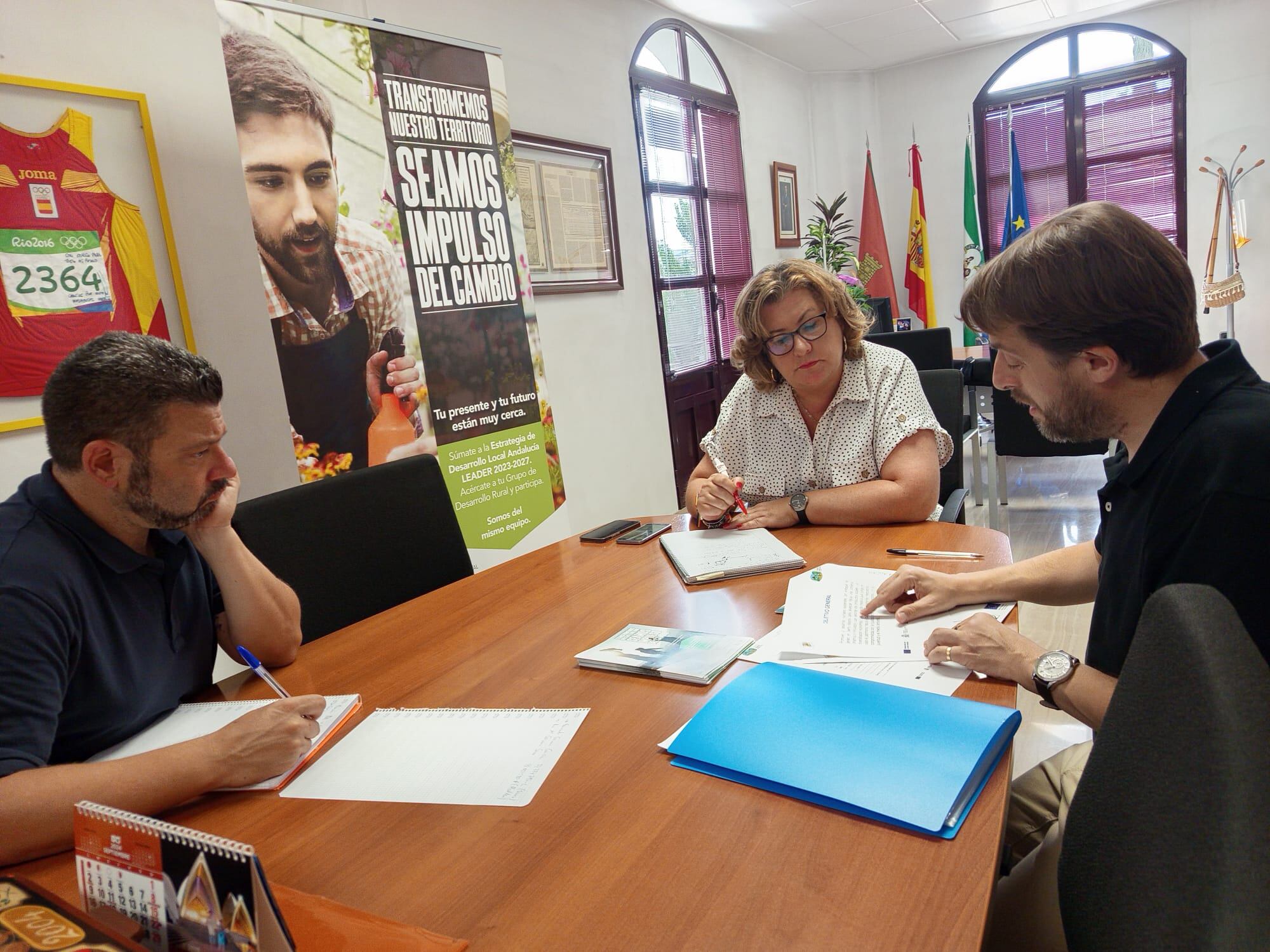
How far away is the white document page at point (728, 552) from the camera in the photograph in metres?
1.55

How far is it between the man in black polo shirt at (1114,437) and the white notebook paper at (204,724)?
0.79 m

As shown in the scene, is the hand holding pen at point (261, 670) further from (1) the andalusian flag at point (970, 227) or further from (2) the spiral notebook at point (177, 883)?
(1) the andalusian flag at point (970, 227)

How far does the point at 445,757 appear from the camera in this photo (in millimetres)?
990

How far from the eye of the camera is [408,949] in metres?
0.67

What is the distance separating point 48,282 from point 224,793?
5.23ft

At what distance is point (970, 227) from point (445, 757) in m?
6.65

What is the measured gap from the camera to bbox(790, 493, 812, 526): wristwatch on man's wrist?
1854 millimetres

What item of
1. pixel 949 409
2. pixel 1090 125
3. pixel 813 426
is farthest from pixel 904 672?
pixel 1090 125

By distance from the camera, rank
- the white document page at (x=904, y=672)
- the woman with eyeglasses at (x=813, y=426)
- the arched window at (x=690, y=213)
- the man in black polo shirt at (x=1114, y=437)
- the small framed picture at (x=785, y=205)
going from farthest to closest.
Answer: the small framed picture at (x=785, y=205), the arched window at (x=690, y=213), the woman with eyeglasses at (x=813, y=426), the white document page at (x=904, y=672), the man in black polo shirt at (x=1114, y=437)

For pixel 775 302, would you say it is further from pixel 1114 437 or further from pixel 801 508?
pixel 1114 437

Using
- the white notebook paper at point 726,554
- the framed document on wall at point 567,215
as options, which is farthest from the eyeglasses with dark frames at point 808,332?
the framed document on wall at point 567,215

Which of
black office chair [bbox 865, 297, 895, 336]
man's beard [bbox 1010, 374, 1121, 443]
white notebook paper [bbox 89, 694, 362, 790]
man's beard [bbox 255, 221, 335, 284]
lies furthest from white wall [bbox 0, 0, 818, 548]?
man's beard [bbox 1010, 374, 1121, 443]

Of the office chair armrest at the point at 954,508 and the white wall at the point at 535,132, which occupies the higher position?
the white wall at the point at 535,132

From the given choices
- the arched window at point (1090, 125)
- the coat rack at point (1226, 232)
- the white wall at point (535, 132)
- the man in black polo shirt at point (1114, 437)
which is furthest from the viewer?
the arched window at point (1090, 125)
